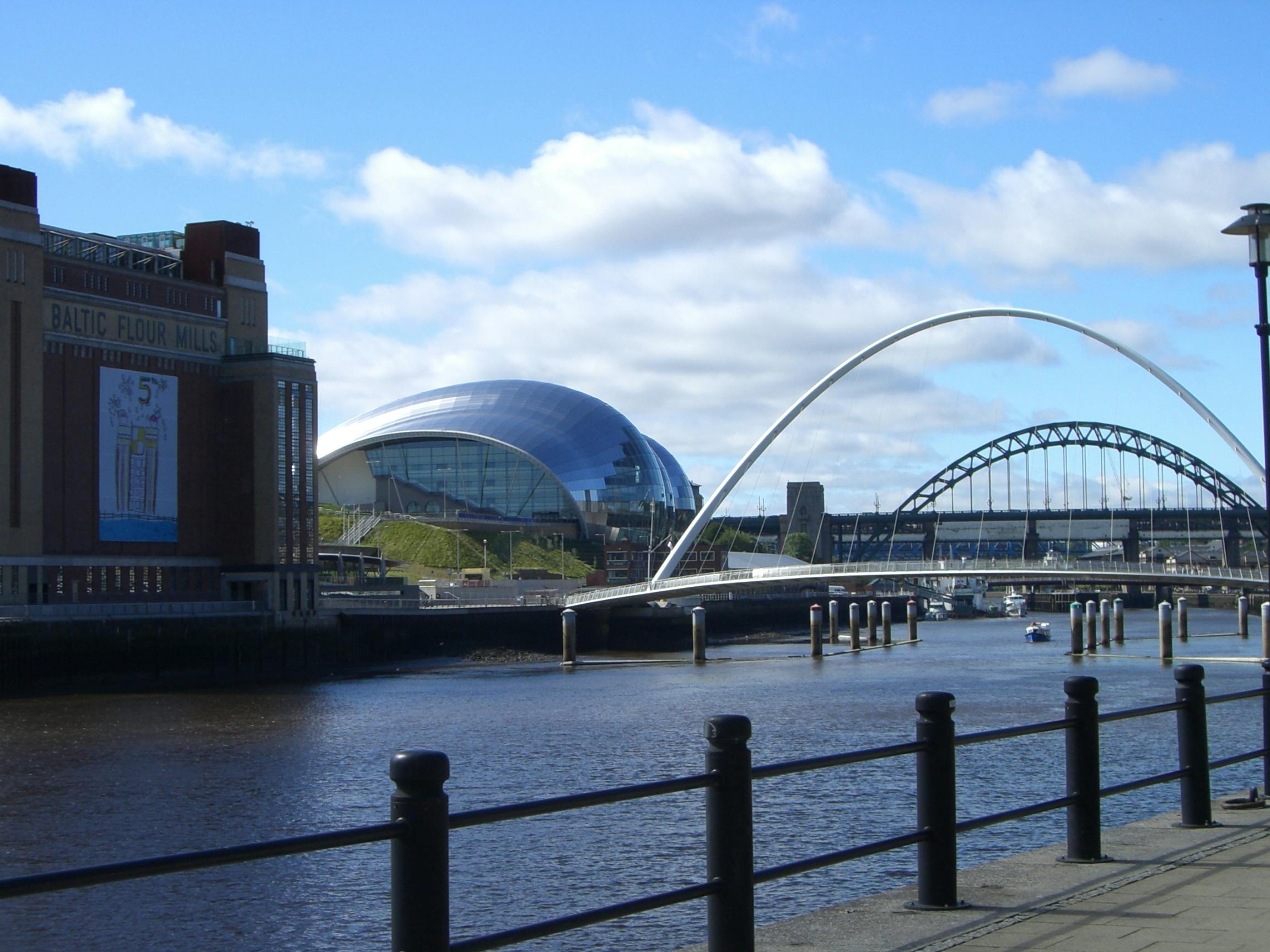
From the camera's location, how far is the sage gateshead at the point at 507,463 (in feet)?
470

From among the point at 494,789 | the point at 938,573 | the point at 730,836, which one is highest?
the point at 938,573

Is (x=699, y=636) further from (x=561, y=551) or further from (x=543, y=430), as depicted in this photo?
(x=543, y=430)

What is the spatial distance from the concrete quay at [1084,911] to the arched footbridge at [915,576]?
66.2 meters

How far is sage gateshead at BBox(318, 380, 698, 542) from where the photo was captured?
470 ft

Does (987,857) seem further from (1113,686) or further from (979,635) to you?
(979,635)

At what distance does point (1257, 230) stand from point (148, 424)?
62886 millimetres

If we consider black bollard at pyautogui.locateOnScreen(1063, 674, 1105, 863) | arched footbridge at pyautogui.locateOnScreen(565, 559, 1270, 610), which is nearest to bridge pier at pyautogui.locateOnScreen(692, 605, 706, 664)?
arched footbridge at pyautogui.locateOnScreen(565, 559, 1270, 610)

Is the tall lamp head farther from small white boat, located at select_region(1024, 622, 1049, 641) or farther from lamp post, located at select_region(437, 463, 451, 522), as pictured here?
lamp post, located at select_region(437, 463, 451, 522)

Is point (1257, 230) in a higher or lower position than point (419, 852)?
higher

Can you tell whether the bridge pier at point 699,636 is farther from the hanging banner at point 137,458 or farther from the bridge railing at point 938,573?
the hanging banner at point 137,458

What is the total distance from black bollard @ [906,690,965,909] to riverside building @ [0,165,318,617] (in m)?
59.2

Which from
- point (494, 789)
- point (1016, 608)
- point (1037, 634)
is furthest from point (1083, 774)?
point (1016, 608)

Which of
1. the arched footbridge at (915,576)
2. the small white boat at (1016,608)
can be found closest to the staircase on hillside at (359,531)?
the arched footbridge at (915,576)

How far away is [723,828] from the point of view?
20.9 feet
